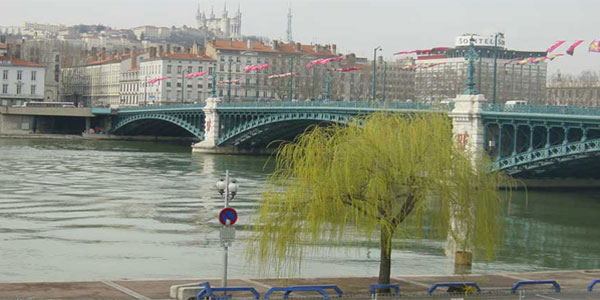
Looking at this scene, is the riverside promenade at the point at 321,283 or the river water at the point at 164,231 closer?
the riverside promenade at the point at 321,283

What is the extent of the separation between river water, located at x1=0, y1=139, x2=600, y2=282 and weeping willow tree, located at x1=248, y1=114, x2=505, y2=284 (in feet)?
15.5

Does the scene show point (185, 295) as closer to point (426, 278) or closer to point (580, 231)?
point (426, 278)

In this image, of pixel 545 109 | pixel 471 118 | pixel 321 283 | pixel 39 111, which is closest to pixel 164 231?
pixel 321 283

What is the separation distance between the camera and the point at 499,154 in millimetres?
55656

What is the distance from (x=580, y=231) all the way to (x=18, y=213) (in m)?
21.7

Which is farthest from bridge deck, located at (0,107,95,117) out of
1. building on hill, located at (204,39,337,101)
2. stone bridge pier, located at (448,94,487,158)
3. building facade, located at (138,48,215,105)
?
stone bridge pier, located at (448,94,487,158)

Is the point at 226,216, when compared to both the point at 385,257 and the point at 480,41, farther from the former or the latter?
the point at 480,41

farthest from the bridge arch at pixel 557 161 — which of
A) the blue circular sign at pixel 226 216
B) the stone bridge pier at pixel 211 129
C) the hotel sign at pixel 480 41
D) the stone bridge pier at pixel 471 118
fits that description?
the hotel sign at pixel 480 41

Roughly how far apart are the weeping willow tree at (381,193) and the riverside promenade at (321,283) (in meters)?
0.78

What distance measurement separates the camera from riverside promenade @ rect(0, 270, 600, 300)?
2189cm

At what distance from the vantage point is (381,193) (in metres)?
23.3

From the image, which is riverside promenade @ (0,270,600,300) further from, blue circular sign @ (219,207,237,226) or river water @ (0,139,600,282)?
river water @ (0,139,600,282)

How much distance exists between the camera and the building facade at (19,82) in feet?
439

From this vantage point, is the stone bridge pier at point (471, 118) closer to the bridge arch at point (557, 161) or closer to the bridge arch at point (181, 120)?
the bridge arch at point (557, 161)
